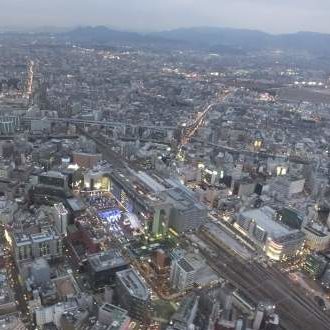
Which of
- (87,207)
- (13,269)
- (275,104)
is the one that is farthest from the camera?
(275,104)

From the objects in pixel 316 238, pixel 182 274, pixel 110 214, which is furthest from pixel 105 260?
pixel 316 238

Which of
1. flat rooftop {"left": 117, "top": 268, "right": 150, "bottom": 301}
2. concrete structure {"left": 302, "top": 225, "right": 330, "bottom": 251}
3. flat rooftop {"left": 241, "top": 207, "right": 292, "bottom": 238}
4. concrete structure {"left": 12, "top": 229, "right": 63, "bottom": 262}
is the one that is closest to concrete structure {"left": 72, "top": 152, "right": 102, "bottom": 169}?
concrete structure {"left": 12, "top": 229, "right": 63, "bottom": 262}

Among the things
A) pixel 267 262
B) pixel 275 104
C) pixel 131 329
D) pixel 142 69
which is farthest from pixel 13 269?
pixel 142 69

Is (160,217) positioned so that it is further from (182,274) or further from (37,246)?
(37,246)

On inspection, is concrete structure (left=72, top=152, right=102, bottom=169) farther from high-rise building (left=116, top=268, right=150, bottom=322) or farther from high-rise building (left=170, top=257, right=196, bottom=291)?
high-rise building (left=116, top=268, right=150, bottom=322)

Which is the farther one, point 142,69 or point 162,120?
point 142,69

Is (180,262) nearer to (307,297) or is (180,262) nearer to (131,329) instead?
(131,329)
